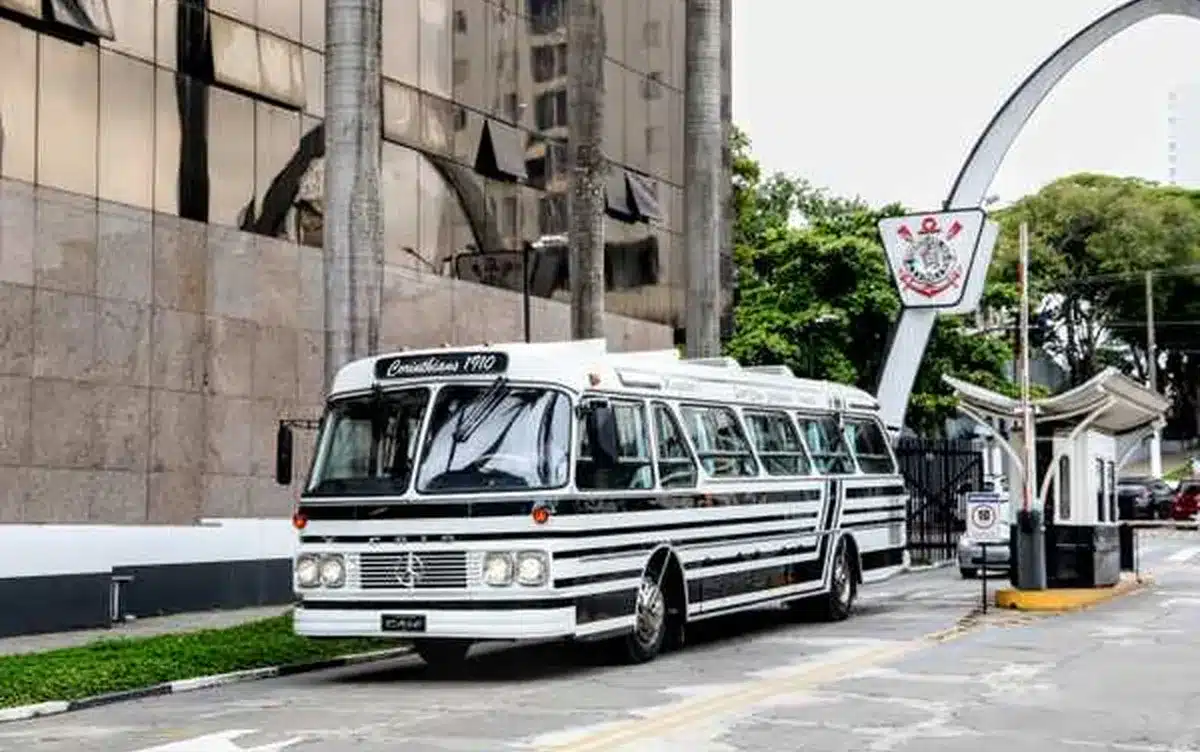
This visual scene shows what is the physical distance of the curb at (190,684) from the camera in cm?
1359

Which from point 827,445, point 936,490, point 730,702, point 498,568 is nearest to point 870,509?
point 827,445

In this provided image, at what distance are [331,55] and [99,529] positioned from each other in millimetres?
6389

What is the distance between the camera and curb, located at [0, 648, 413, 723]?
13586 millimetres

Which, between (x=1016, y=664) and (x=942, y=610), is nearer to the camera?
(x=1016, y=664)

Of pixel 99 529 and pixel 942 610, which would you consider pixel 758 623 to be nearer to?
pixel 942 610

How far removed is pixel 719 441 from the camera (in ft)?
59.7

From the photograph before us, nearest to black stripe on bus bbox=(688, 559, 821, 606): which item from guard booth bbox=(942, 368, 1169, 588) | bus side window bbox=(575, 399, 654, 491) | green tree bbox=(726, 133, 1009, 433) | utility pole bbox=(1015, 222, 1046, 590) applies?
bus side window bbox=(575, 399, 654, 491)

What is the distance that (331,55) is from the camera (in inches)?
822

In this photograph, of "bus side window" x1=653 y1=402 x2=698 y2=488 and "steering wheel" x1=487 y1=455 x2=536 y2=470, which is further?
"bus side window" x1=653 y1=402 x2=698 y2=488

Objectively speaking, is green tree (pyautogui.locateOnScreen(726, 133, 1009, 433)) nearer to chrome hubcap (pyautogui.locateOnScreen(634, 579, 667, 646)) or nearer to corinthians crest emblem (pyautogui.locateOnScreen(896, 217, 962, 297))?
corinthians crest emblem (pyautogui.locateOnScreen(896, 217, 962, 297))

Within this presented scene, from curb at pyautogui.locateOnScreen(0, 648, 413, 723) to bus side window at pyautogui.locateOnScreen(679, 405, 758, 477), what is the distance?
3.86 metres

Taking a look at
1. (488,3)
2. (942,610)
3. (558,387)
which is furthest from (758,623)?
(488,3)

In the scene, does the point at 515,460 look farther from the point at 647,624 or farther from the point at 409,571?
the point at 647,624

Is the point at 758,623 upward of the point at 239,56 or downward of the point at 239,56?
downward
